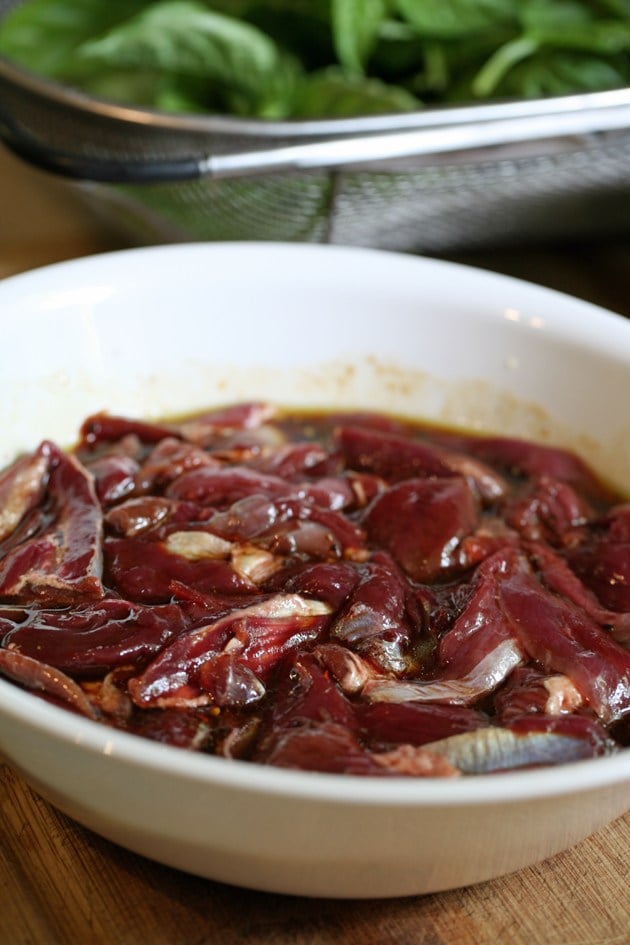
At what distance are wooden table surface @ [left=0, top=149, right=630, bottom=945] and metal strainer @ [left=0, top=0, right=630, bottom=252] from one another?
160 centimetres

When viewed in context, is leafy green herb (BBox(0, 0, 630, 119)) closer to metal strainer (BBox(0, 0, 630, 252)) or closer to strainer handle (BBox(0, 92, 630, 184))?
metal strainer (BBox(0, 0, 630, 252))

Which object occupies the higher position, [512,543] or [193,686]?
[193,686]

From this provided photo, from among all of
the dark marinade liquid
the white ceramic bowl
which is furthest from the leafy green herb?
the dark marinade liquid

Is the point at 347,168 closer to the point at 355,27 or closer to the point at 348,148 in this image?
the point at 348,148

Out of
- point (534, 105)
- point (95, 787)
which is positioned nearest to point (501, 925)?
point (95, 787)

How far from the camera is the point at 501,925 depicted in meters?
1.60

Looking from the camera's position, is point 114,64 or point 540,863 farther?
point 114,64

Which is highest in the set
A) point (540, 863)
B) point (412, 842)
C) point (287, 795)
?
point (287, 795)

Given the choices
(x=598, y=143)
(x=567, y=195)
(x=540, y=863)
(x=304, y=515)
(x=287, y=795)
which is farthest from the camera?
(x=567, y=195)

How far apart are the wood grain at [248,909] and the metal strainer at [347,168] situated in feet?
5.34

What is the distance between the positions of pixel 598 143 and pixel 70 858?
255 cm

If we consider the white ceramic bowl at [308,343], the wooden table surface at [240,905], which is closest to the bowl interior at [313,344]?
the white ceramic bowl at [308,343]

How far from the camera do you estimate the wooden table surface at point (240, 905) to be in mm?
1566

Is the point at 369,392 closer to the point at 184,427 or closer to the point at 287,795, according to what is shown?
the point at 184,427
